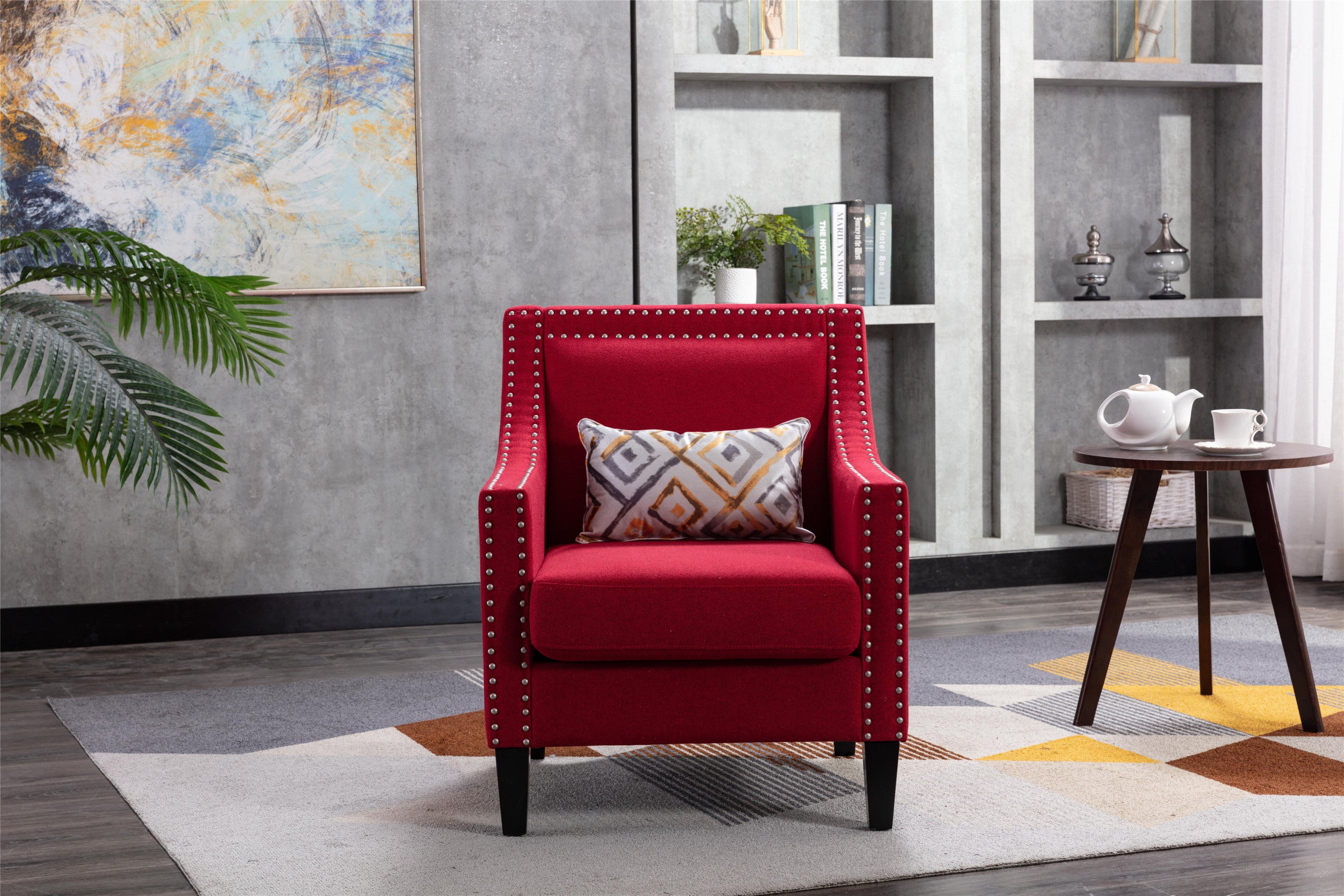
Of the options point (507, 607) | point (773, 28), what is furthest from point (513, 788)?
point (773, 28)

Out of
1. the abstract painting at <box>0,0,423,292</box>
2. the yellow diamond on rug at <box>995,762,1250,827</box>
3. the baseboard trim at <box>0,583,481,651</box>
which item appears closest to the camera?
the yellow diamond on rug at <box>995,762,1250,827</box>

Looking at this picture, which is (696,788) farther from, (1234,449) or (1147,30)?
(1147,30)

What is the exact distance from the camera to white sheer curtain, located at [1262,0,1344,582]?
4500mm

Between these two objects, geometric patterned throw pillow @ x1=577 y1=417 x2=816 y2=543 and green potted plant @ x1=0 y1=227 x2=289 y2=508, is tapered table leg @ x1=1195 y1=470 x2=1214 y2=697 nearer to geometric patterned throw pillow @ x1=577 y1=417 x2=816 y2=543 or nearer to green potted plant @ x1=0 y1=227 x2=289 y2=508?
geometric patterned throw pillow @ x1=577 y1=417 x2=816 y2=543

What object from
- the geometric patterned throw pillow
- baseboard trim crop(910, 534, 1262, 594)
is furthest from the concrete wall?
the geometric patterned throw pillow

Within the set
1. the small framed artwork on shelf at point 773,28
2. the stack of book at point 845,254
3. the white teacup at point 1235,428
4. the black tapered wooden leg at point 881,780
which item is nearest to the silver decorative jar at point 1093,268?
the stack of book at point 845,254

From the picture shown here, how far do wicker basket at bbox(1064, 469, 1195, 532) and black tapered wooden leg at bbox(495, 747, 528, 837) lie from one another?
298cm

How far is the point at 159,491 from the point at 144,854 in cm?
185

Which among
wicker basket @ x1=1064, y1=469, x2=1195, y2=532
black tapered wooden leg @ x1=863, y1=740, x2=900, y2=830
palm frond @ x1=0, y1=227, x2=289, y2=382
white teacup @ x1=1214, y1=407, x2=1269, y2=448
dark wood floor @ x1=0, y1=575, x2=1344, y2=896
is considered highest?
palm frond @ x1=0, y1=227, x2=289, y2=382

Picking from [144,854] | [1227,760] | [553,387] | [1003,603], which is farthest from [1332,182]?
[144,854]

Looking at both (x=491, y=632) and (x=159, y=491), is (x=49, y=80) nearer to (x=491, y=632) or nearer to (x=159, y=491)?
(x=159, y=491)

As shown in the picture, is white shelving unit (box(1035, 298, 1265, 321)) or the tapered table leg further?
white shelving unit (box(1035, 298, 1265, 321))

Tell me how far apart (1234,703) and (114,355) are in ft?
7.99

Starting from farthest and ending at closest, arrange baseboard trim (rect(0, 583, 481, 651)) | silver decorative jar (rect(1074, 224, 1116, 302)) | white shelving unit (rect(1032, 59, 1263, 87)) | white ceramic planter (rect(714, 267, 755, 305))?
silver decorative jar (rect(1074, 224, 1116, 302)) → white shelving unit (rect(1032, 59, 1263, 87)) → white ceramic planter (rect(714, 267, 755, 305)) → baseboard trim (rect(0, 583, 481, 651))
